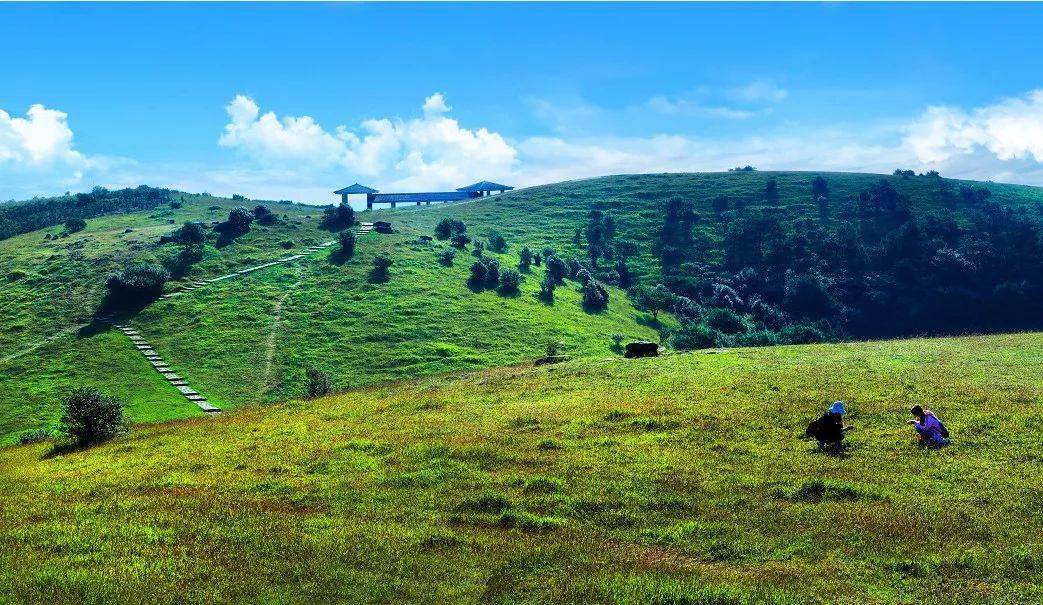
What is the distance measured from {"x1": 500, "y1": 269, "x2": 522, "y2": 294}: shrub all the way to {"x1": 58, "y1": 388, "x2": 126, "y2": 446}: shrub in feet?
236

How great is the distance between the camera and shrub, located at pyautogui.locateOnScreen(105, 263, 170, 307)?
91375 millimetres

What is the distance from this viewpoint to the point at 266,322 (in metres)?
86.7

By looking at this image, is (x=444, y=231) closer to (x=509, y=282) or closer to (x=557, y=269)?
(x=557, y=269)

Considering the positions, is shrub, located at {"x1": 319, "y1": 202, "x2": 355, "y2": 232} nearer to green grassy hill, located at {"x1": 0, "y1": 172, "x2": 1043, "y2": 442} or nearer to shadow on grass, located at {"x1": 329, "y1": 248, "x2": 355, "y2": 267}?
green grassy hill, located at {"x1": 0, "y1": 172, "x2": 1043, "y2": 442}

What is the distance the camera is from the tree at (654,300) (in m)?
118

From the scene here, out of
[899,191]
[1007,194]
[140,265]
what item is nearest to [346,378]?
[140,265]

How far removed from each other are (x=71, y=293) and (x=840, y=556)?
350ft

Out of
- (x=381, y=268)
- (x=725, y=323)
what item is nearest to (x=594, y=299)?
(x=725, y=323)

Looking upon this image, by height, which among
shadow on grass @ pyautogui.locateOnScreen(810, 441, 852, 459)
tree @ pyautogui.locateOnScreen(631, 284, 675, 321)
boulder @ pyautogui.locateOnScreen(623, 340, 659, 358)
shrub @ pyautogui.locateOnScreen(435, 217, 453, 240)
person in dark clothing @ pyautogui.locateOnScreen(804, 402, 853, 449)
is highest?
shrub @ pyautogui.locateOnScreen(435, 217, 453, 240)

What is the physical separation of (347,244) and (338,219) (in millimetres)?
25512

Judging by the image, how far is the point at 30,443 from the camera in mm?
38656

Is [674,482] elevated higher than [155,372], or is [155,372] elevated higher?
[674,482]

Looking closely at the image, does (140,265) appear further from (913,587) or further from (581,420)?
(913,587)

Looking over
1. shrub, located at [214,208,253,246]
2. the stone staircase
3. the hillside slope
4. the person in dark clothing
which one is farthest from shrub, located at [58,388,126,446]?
shrub, located at [214,208,253,246]
